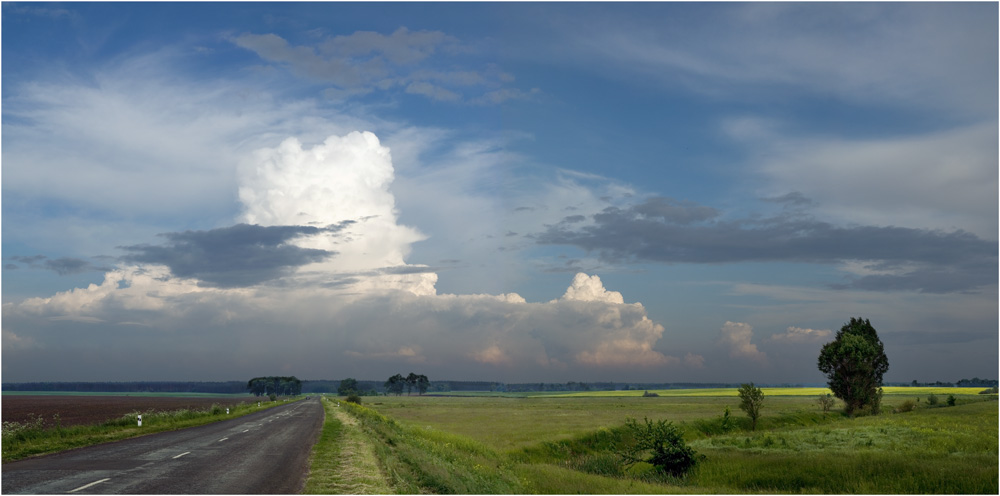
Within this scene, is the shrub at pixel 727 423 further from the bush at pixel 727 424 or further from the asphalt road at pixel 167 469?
the asphalt road at pixel 167 469

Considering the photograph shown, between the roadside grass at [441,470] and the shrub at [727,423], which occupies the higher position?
the roadside grass at [441,470]

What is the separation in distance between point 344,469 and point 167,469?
6.68 meters

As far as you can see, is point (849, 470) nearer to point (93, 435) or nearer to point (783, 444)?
point (783, 444)

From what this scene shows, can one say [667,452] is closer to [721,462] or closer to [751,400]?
[721,462]

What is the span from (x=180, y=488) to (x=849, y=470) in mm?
38162

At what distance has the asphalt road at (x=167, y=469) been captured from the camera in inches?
766

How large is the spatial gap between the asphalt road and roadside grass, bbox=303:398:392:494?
574 mm

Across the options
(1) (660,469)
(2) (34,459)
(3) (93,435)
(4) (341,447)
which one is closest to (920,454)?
(1) (660,469)

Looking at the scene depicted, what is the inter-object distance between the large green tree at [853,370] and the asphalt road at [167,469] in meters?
83.6

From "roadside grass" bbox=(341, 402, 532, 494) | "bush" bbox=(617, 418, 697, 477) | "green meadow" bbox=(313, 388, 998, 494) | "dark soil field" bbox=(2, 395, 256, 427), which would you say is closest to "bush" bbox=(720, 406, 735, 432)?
"green meadow" bbox=(313, 388, 998, 494)

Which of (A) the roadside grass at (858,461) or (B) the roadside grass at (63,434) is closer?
(B) the roadside grass at (63,434)

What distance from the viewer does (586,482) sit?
3519cm

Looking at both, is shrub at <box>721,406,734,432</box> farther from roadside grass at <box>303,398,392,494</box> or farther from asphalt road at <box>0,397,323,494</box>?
asphalt road at <box>0,397,323,494</box>

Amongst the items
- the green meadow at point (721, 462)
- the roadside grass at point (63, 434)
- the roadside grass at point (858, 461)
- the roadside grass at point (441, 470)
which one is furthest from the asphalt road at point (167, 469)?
the roadside grass at point (858, 461)
